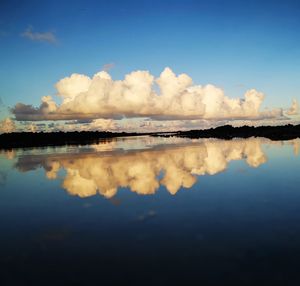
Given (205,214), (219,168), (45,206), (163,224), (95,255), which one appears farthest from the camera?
(219,168)

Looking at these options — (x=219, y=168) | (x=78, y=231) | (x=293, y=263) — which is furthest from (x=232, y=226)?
(x=219, y=168)

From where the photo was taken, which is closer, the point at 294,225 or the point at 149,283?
the point at 149,283

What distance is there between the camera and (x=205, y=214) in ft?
40.1

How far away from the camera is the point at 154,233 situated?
10.1 m

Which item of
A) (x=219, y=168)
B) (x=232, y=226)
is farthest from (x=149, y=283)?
(x=219, y=168)

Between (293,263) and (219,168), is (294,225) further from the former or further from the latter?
(219,168)

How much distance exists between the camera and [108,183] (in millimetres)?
20016

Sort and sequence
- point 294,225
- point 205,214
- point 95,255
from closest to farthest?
point 95,255
point 294,225
point 205,214

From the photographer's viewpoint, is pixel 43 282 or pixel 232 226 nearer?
pixel 43 282

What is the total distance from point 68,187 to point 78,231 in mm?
9107

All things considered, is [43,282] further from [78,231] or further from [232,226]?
[232,226]

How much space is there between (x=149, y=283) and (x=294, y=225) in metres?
5.89

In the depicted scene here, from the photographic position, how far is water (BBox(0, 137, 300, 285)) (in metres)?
7.39

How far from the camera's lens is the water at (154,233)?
24.2 feet
